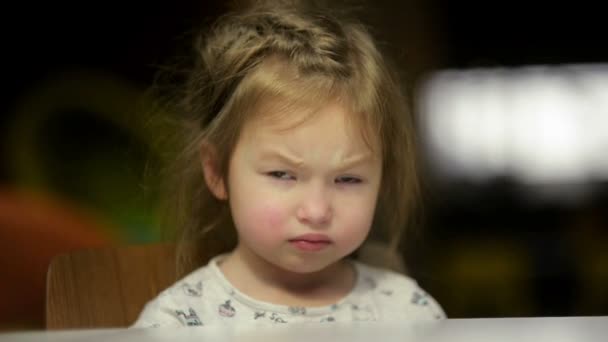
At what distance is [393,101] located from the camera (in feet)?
3.32

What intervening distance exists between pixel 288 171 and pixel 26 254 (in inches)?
45.8

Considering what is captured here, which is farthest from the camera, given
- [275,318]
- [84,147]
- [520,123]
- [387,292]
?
[520,123]

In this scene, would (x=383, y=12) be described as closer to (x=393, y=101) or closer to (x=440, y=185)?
(x=440, y=185)

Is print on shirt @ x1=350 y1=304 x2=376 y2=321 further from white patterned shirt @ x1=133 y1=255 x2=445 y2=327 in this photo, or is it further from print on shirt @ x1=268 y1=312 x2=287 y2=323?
print on shirt @ x1=268 y1=312 x2=287 y2=323

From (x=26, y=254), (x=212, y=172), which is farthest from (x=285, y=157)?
(x=26, y=254)

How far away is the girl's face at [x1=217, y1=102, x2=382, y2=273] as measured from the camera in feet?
2.86

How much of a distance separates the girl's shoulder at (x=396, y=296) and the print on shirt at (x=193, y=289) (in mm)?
225

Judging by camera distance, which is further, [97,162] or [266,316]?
[97,162]

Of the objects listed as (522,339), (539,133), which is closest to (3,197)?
(539,133)

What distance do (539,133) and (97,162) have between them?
141 centimetres

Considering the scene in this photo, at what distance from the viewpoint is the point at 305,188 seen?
0.87 m

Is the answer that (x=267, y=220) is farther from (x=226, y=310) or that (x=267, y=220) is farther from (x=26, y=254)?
(x=26, y=254)

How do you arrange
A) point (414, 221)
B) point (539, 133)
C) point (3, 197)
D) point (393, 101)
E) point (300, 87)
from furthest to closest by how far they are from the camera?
point (539, 133), point (3, 197), point (414, 221), point (393, 101), point (300, 87)

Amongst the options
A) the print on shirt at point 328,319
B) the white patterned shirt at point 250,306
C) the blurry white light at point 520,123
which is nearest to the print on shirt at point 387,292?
the white patterned shirt at point 250,306
